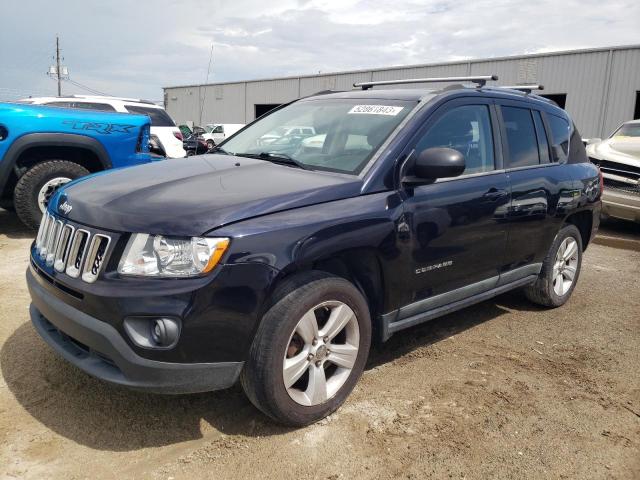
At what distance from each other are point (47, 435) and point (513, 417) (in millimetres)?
2389

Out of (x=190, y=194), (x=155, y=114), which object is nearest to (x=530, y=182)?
(x=190, y=194)

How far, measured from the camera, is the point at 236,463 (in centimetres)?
245

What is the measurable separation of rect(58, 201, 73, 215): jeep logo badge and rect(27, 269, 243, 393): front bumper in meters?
0.44

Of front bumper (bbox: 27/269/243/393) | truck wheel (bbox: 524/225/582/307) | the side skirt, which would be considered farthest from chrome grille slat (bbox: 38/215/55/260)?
truck wheel (bbox: 524/225/582/307)

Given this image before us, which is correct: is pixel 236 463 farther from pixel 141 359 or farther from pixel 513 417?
pixel 513 417

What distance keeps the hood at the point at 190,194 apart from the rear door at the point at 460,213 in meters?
0.54

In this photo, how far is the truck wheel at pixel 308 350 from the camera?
2463 millimetres

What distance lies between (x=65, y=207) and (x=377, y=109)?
193cm

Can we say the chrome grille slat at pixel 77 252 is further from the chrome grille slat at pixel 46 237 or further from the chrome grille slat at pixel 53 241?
the chrome grille slat at pixel 46 237

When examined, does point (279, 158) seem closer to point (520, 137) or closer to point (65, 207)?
point (65, 207)

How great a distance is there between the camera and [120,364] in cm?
231

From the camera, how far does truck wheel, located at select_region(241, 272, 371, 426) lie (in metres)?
2.46

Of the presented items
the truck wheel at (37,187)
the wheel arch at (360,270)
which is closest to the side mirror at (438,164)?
the wheel arch at (360,270)

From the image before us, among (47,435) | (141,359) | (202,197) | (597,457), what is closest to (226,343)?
(141,359)
